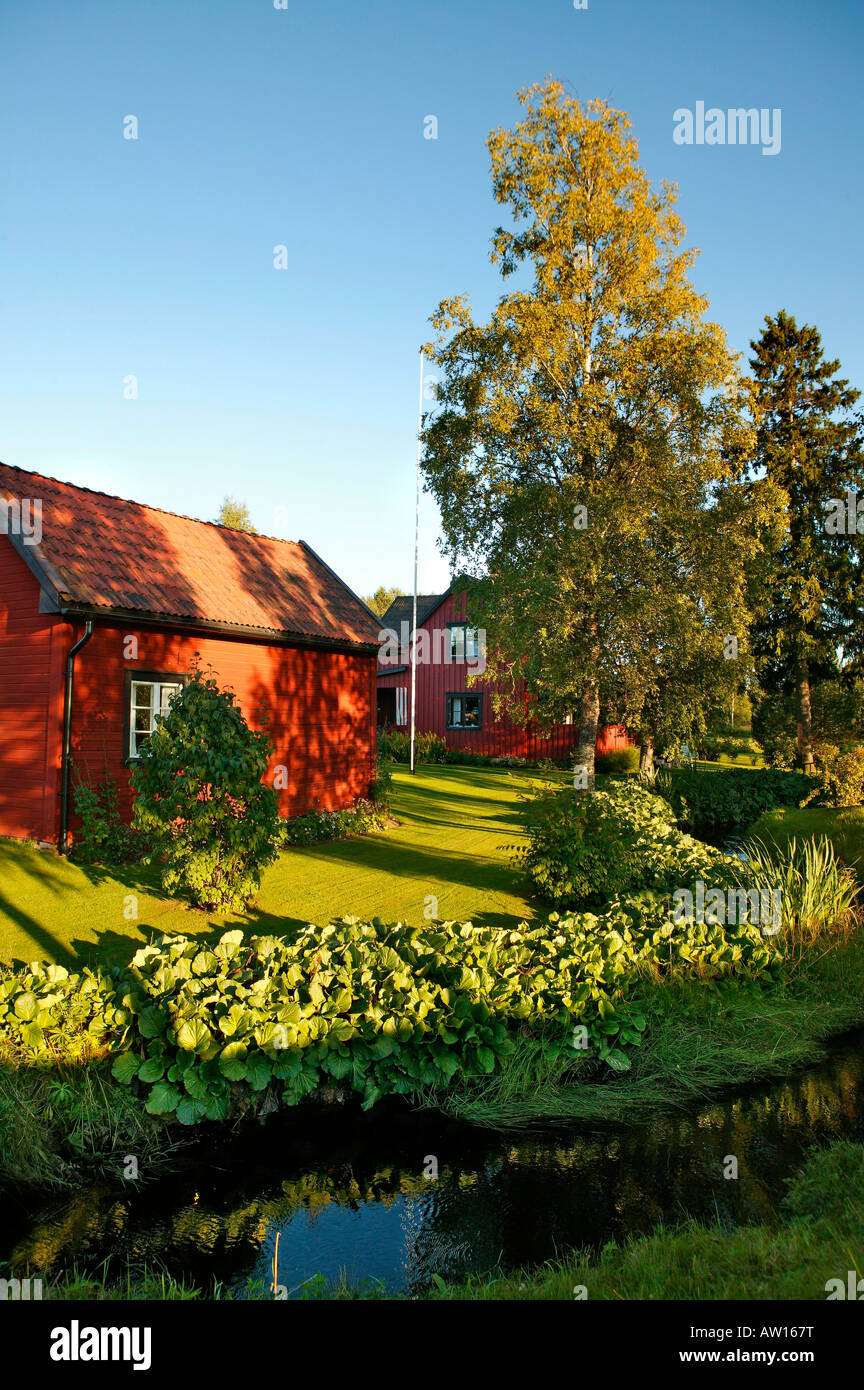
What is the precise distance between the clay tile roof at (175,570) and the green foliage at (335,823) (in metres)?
3.77

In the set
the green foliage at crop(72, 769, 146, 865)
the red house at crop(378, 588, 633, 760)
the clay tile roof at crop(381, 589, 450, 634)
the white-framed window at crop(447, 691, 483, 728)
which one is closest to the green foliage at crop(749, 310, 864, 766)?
the red house at crop(378, 588, 633, 760)

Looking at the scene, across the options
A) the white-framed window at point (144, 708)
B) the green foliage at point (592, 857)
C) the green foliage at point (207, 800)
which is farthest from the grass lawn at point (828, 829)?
the white-framed window at point (144, 708)

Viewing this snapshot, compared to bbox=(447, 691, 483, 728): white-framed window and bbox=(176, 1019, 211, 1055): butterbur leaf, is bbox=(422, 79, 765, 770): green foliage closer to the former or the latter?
bbox=(176, 1019, 211, 1055): butterbur leaf

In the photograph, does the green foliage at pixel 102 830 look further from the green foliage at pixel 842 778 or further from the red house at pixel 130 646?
the green foliage at pixel 842 778

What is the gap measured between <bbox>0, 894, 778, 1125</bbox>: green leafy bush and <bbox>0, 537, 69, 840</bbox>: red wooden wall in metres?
6.14

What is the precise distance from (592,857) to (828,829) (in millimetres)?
4438

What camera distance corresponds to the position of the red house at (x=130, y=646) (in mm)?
13039

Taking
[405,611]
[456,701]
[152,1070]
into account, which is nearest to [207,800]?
[152,1070]

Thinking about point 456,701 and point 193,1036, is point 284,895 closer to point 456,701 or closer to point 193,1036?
point 193,1036

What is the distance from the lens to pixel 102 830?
12.9m

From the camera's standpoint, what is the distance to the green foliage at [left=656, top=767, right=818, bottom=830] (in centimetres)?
2022
